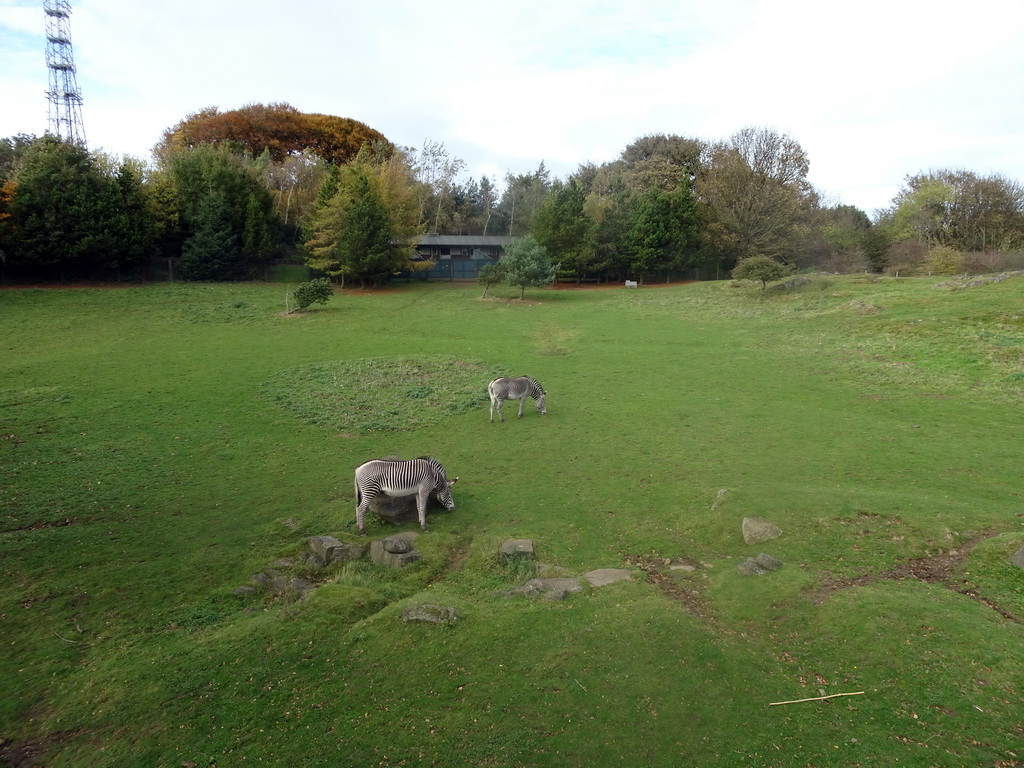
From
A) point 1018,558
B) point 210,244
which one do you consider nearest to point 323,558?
point 1018,558

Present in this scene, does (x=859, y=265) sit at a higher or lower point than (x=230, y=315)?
higher

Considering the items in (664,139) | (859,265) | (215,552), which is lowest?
(215,552)

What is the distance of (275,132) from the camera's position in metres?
71.0

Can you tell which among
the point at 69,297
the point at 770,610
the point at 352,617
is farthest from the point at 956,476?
the point at 69,297

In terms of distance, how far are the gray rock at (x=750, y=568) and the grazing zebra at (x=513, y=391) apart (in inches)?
453

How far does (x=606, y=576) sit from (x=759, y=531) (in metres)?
3.43

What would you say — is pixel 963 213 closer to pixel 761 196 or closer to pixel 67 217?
pixel 761 196

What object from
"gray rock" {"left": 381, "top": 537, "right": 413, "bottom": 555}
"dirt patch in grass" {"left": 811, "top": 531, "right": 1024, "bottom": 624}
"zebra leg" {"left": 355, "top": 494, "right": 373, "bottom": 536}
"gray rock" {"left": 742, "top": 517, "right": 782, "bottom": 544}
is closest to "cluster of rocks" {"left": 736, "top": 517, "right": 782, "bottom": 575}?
"gray rock" {"left": 742, "top": 517, "right": 782, "bottom": 544}

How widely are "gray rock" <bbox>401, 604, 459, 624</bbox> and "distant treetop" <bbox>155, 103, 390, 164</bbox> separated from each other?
6986cm

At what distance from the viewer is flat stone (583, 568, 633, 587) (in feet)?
32.9

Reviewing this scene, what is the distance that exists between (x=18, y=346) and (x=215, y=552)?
26051 millimetres

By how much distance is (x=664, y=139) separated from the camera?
72.7 m

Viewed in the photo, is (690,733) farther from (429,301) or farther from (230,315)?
(429,301)

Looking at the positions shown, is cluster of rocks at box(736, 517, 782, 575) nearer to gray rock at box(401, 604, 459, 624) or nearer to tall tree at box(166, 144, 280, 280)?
gray rock at box(401, 604, 459, 624)
